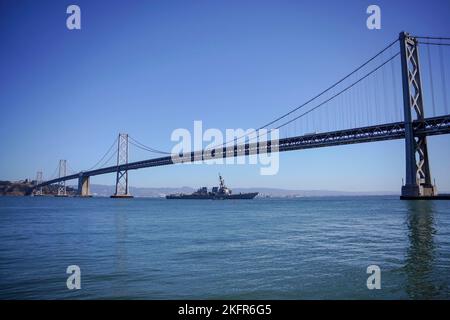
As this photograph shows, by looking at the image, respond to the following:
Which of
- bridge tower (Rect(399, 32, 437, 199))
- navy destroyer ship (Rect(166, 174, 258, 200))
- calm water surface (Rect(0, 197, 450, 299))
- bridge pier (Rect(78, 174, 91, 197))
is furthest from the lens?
navy destroyer ship (Rect(166, 174, 258, 200))

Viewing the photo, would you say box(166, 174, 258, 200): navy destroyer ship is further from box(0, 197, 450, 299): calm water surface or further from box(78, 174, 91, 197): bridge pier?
box(0, 197, 450, 299): calm water surface

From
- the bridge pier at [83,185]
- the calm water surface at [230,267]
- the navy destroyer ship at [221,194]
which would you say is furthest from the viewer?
the navy destroyer ship at [221,194]

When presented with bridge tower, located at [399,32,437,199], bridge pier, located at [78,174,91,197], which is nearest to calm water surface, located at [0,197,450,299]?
bridge tower, located at [399,32,437,199]

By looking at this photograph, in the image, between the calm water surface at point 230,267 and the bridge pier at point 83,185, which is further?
the bridge pier at point 83,185

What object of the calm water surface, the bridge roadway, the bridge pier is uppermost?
the bridge roadway

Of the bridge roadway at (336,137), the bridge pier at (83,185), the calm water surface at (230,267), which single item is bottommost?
the calm water surface at (230,267)

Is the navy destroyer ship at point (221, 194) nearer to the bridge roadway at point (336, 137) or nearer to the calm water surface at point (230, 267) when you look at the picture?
the bridge roadway at point (336, 137)

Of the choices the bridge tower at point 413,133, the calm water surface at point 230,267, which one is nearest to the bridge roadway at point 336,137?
the bridge tower at point 413,133

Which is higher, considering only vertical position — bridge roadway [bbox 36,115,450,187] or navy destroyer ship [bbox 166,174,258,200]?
bridge roadway [bbox 36,115,450,187]

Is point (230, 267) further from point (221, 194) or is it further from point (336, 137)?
point (221, 194)

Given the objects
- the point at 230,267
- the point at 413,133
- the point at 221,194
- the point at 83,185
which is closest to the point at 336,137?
→ the point at 413,133
